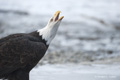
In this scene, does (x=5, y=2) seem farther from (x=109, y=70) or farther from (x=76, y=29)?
(x=109, y=70)

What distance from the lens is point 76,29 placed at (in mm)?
11664

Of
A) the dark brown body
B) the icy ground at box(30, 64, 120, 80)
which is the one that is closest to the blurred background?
the icy ground at box(30, 64, 120, 80)

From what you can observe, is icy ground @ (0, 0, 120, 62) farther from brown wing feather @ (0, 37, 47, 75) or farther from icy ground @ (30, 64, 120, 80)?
brown wing feather @ (0, 37, 47, 75)

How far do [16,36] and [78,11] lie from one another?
9.54 m

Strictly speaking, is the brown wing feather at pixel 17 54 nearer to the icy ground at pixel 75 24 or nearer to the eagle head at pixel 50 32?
the eagle head at pixel 50 32

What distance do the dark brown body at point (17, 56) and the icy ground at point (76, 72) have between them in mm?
653

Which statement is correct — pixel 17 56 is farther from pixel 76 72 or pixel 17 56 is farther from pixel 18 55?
pixel 76 72

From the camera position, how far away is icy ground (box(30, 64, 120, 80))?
233 inches

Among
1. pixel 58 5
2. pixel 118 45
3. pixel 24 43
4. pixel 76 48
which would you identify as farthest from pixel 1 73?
pixel 58 5

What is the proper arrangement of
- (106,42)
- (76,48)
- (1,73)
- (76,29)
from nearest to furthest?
(1,73)
(76,48)
(106,42)
(76,29)

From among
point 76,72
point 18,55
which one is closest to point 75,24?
point 76,72

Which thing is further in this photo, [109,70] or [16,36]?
[109,70]

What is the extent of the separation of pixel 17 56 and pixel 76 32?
6.04 meters

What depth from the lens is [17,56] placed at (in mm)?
5262
